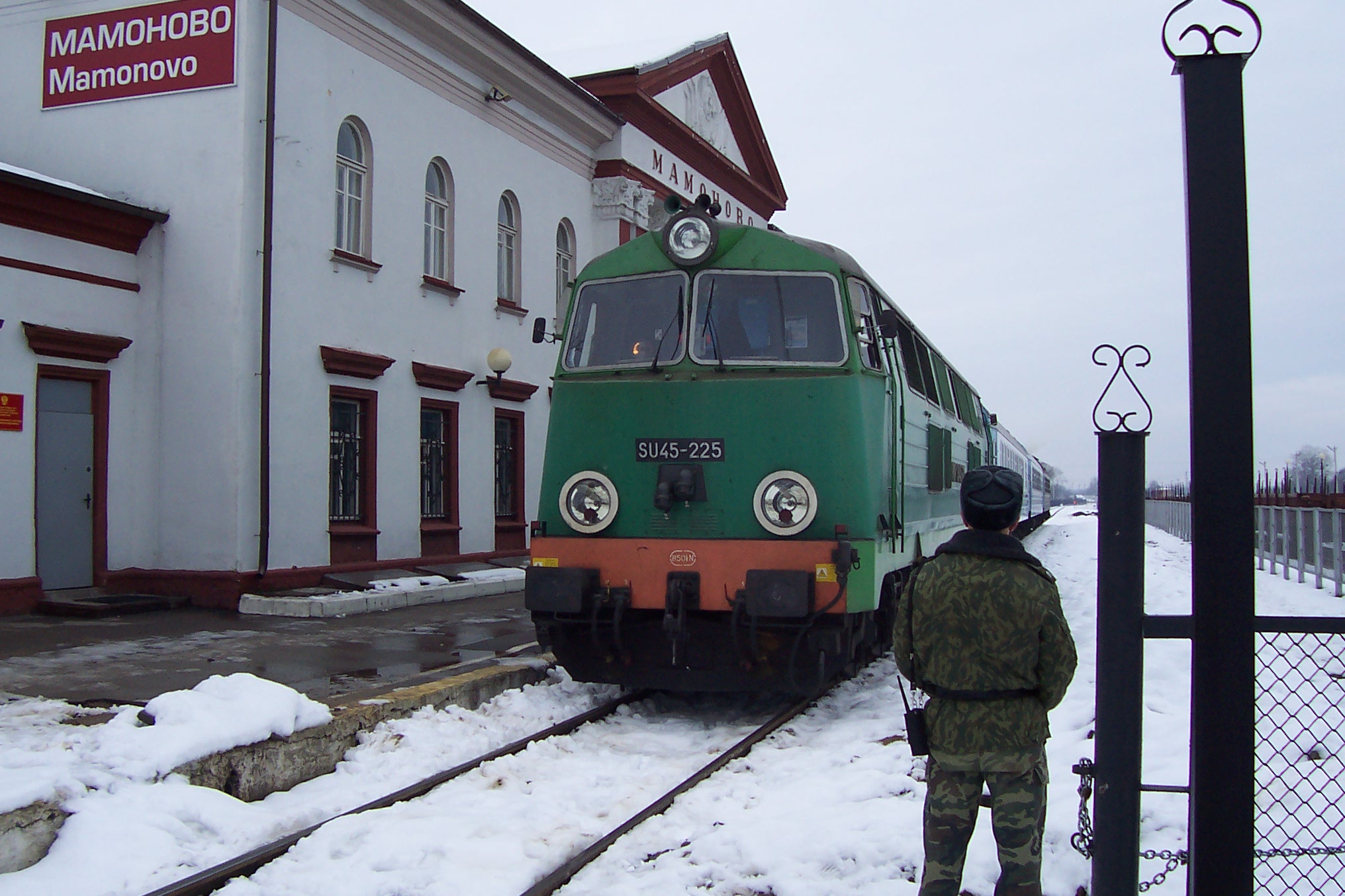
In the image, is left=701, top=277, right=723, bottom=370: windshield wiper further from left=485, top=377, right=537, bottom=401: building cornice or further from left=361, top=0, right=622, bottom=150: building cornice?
left=485, top=377, right=537, bottom=401: building cornice

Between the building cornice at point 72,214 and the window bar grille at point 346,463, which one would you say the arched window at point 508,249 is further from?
the building cornice at point 72,214

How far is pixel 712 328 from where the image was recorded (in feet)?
25.5

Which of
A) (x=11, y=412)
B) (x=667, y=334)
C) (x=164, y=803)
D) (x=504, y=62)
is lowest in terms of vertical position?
(x=164, y=803)

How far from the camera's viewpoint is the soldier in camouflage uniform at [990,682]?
11.0 feet

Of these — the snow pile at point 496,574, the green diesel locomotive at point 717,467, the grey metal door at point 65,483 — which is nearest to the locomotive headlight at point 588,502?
the green diesel locomotive at point 717,467

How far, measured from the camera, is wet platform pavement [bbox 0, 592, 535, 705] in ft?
25.6

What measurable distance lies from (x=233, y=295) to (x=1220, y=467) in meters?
11.9

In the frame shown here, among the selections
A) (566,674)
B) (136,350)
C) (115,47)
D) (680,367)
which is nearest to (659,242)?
(680,367)

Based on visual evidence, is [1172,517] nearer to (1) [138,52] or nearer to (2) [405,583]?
(2) [405,583]

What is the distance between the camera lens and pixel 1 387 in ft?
37.6

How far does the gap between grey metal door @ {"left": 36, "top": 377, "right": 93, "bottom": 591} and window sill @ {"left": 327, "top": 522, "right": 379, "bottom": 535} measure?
8.90 ft

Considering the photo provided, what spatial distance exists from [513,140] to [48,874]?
15835mm

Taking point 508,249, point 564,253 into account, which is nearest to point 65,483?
point 508,249

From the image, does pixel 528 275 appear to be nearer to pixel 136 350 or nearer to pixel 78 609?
pixel 136 350
